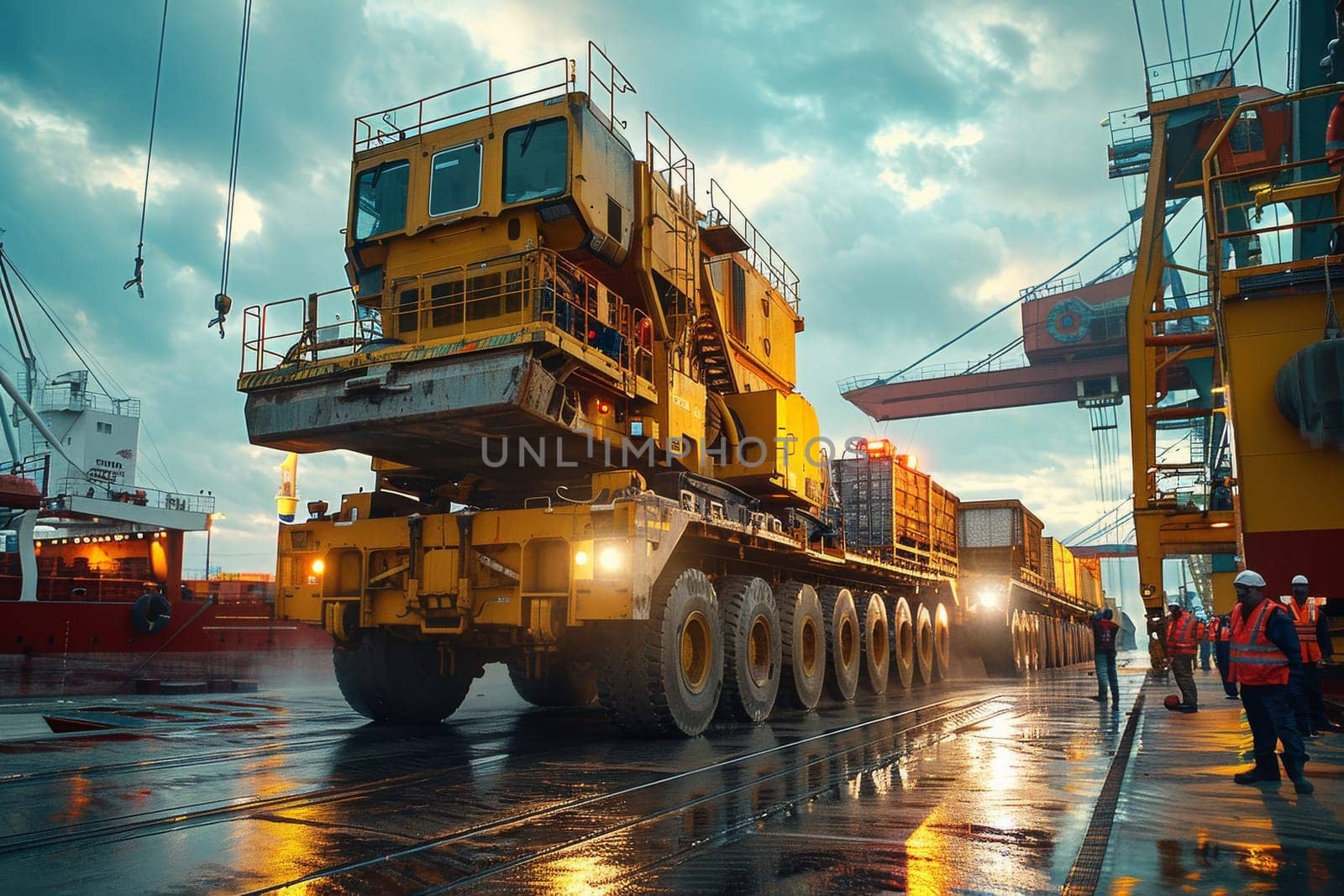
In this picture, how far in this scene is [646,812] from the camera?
19.3 ft

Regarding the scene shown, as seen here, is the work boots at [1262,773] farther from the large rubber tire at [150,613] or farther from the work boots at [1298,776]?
the large rubber tire at [150,613]

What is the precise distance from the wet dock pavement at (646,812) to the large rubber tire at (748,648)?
35cm

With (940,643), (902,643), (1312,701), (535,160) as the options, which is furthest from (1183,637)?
(535,160)

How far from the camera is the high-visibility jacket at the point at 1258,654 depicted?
699cm

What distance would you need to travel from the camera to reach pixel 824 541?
13820 millimetres

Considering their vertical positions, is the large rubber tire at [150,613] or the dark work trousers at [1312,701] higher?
the large rubber tire at [150,613]

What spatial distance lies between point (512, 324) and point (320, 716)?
6125 millimetres

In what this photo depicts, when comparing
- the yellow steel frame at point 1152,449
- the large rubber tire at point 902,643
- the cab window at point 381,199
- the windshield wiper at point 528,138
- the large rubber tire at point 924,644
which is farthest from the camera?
the large rubber tire at point 924,644

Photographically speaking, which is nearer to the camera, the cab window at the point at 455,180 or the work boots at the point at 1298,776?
the work boots at the point at 1298,776

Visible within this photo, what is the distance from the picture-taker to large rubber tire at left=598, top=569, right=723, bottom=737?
355 inches

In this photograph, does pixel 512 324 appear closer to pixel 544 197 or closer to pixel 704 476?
pixel 544 197

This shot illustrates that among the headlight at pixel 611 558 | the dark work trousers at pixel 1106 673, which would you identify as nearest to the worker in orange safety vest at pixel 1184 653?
the dark work trousers at pixel 1106 673

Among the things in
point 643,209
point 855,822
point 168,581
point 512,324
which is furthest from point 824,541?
point 168,581

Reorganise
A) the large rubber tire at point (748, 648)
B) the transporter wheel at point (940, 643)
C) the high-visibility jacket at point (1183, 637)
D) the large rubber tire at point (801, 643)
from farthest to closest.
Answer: the transporter wheel at point (940, 643) < the high-visibility jacket at point (1183, 637) < the large rubber tire at point (801, 643) < the large rubber tire at point (748, 648)
